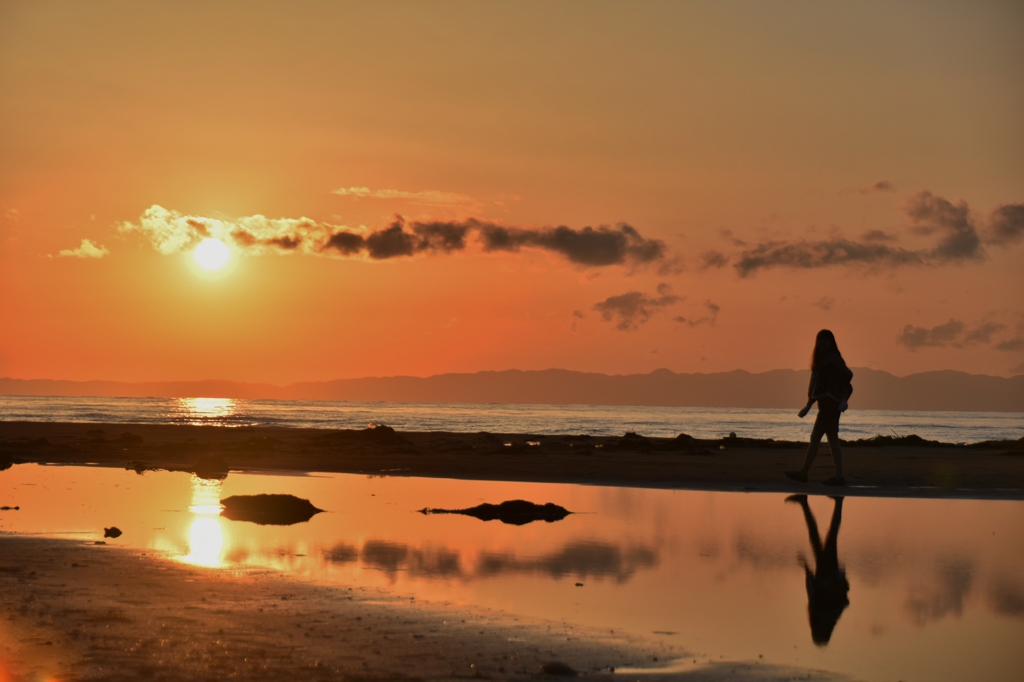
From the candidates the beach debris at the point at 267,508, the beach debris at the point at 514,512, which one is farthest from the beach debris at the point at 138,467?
the beach debris at the point at 514,512

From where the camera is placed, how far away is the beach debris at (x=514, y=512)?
56.0 feet

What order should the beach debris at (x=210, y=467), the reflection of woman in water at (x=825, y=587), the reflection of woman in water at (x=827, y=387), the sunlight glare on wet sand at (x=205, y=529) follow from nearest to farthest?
the reflection of woman in water at (x=825, y=587) < the sunlight glare on wet sand at (x=205, y=529) < the reflection of woman in water at (x=827, y=387) < the beach debris at (x=210, y=467)

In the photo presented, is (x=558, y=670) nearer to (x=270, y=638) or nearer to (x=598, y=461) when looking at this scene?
(x=270, y=638)

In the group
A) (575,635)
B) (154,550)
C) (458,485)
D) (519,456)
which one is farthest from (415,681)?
(519,456)

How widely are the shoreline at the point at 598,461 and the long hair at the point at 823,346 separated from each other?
2822 mm

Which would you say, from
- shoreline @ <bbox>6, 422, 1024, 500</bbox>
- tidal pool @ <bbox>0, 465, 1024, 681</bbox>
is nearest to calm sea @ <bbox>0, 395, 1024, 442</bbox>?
shoreline @ <bbox>6, 422, 1024, 500</bbox>

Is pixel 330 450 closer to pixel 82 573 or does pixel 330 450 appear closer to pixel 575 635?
pixel 82 573

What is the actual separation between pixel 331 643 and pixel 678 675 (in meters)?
2.67

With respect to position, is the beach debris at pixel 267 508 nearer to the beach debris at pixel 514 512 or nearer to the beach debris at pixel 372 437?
the beach debris at pixel 514 512

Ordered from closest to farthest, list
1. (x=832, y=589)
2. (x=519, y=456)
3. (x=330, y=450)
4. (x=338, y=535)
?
(x=832, y=589) < (x=338, y=535) < (x=519, y=456) < (x=330, y=450)

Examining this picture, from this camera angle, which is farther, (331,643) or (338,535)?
(338,535)

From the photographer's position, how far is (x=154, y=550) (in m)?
12.6

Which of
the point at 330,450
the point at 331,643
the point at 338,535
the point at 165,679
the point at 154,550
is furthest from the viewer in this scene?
the point at 330,450

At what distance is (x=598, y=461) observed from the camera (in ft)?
105
